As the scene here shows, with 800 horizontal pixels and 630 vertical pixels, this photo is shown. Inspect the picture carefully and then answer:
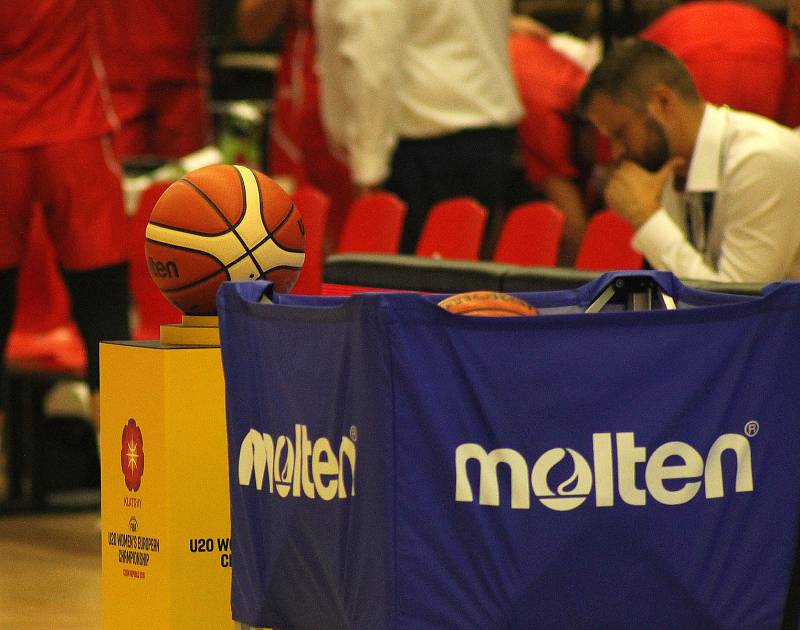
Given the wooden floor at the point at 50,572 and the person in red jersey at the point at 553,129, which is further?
the person in red jersey at the point at 553,129

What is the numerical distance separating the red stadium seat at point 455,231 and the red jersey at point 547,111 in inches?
64.9

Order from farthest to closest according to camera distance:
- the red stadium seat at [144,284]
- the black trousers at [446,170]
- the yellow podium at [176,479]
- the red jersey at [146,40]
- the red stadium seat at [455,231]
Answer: the red jersey at [146,40]
the black trousers at [446,170]
the red stadium seat at [144,284]
the red stadium seat at [455,231]
the yellow podium at [176,479]

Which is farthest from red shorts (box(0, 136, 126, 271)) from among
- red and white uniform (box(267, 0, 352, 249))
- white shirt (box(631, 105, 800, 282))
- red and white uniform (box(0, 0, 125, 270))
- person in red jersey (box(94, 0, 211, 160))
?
person in red jersey (box(94, 0, 211, 160))

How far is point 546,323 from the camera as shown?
2.27m

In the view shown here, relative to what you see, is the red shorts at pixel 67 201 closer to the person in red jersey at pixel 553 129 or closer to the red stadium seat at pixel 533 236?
the red stadium seat at pixel 533 236

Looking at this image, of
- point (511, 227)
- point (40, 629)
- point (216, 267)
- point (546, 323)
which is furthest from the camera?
point (511, 227)

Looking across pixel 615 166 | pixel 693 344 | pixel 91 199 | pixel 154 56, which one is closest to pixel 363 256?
pixel 615 166

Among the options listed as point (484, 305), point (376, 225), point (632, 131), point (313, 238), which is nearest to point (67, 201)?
point (313, 238)

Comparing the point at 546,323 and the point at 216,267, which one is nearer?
the point at 546,323

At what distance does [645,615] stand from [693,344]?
0.41 meters

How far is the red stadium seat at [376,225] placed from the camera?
17.9 feet

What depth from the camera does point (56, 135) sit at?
216 inches

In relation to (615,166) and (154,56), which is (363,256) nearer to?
(615,166)

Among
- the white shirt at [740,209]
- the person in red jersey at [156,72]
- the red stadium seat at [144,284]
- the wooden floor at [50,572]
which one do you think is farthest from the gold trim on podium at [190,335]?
the person in red jersey at [156,72]
